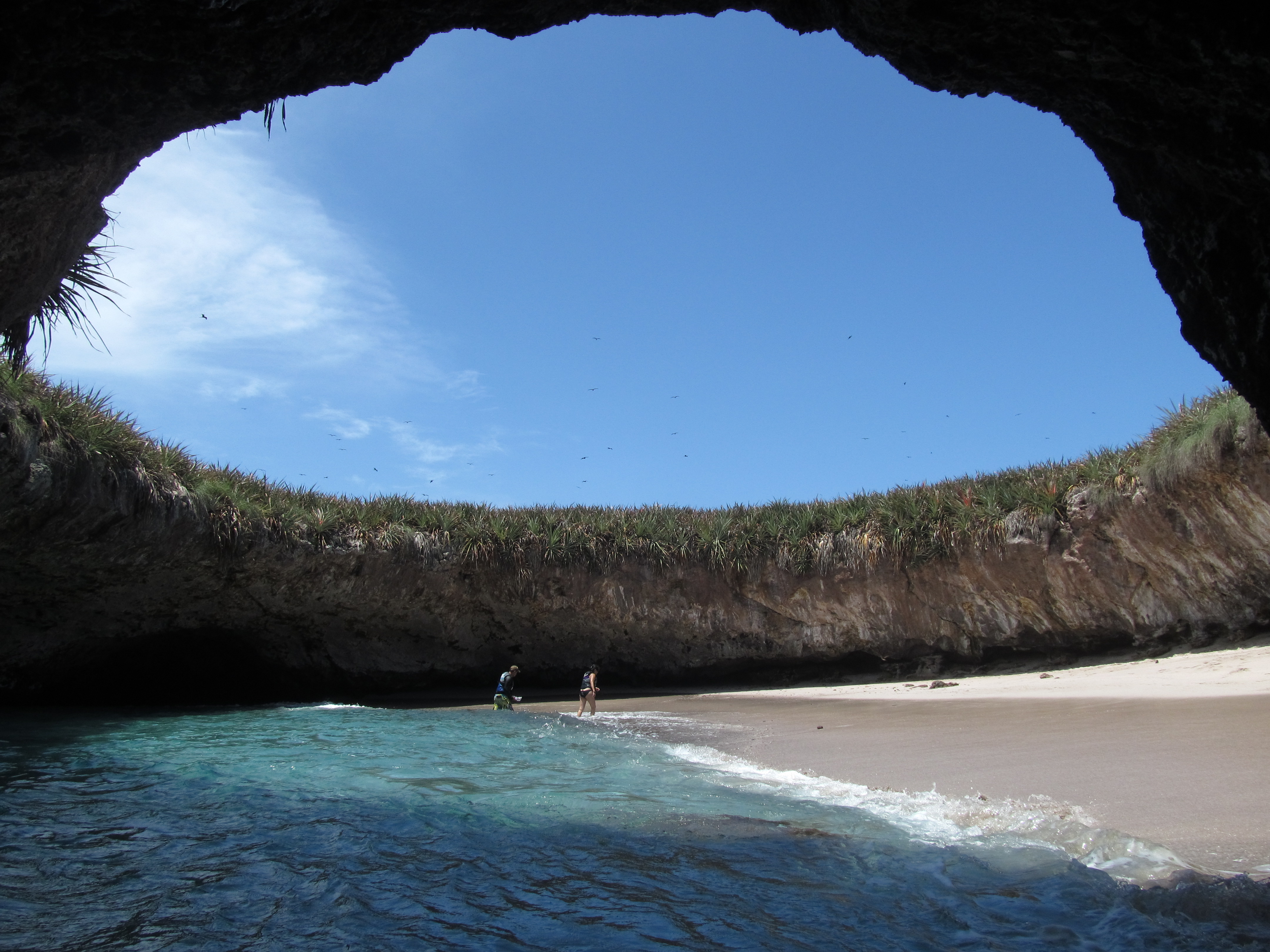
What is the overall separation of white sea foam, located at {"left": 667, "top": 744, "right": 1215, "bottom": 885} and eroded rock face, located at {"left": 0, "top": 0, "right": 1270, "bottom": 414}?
86.4 inches

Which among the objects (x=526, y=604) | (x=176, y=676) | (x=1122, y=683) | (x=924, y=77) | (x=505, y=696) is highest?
(x=924, y=77)

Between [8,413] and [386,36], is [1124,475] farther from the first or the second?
[8,413]

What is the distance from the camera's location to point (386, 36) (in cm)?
348

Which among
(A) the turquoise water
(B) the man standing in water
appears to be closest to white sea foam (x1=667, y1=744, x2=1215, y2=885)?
(A) the turquoise water

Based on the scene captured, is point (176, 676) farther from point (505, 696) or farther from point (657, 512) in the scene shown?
point (657, 512)

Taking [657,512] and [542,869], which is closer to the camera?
[542,869]

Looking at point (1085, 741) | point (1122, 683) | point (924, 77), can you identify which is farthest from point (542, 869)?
point (1122, 683)

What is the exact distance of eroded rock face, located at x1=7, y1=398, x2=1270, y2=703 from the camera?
38.5 ft

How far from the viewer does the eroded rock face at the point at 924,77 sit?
2680 mm

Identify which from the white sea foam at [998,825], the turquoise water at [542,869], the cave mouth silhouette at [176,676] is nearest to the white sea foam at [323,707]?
the cave mouth silhouette at [176,676]

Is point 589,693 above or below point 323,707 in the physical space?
above

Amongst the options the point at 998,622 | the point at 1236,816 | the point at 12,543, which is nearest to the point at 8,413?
the point at 12,543

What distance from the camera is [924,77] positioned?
11.5 feet

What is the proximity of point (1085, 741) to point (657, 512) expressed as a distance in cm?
1258
